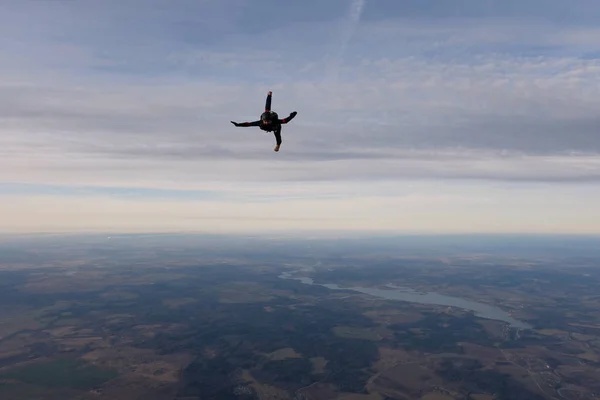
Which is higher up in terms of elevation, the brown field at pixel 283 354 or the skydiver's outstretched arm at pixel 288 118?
the skydiver's outstretched arm at pixel 288 118

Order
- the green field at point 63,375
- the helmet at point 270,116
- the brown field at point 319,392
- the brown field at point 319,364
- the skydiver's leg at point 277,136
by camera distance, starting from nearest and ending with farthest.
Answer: the helmet at point 270,116, the skydiver's leg at point 277,136, the brown field at point 319,392, the green field at point 63,375, the brown field at point 319,364

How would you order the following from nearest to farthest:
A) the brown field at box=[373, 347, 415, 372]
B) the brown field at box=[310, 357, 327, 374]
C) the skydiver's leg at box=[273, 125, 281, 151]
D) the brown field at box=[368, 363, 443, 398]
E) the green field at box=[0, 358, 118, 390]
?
the skydiver's leg at box=[273, 125, 281, 151]
the brown field at box=[368, 363, 443, 398]
the green field at box=[0, 358, 118, 390]
the brown field at box=[310, 357, 327, 374]
the brown field at box=[373, 347, 415, 372]

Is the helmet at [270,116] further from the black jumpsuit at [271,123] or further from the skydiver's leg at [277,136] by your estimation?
the skydiver's leg at [277,136]

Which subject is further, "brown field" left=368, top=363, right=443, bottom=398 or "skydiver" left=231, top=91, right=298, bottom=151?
"brown field" left=368, top=363, right=443, bottom=398

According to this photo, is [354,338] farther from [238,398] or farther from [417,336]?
[238,398]

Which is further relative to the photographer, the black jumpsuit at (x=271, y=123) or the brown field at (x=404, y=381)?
the brown field at (x=404, y=381)

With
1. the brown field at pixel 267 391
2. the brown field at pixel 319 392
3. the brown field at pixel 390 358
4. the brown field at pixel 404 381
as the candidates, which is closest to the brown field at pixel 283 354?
the brown field at pixel 267 391

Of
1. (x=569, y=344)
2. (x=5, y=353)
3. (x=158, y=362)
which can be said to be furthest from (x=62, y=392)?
(x=569, y=344)

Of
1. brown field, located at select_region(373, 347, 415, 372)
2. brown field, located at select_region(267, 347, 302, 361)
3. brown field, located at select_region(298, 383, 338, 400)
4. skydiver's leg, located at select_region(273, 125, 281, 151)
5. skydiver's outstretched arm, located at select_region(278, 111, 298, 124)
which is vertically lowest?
brown field, located at select_region(298, 383, 338, 400)

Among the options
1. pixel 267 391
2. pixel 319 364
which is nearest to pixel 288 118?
pixel 267 391

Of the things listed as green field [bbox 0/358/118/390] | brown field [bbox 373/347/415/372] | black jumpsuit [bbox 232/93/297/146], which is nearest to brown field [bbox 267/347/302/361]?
brown field [bbox 373/347/415/372]

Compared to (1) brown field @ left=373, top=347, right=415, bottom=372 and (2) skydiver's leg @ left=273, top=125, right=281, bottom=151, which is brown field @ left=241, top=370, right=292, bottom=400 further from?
(2) skydiver's leg @ left=273, top=125, right=281, bottom=151
